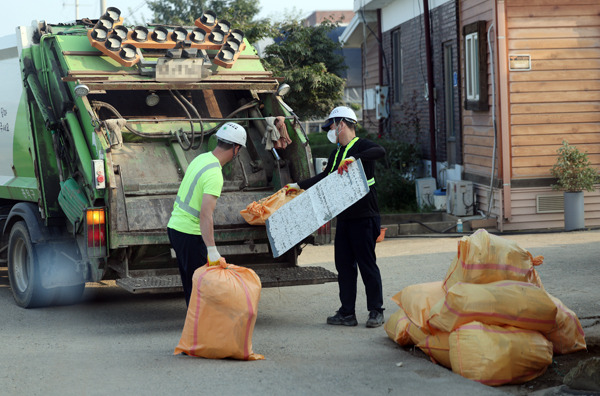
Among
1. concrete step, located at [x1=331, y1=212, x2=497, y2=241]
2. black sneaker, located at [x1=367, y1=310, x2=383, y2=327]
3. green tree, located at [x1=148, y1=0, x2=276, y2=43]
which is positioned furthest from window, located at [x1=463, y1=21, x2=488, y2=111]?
green tree, located at [x1=148, y1=0, x2=276, y2=43]

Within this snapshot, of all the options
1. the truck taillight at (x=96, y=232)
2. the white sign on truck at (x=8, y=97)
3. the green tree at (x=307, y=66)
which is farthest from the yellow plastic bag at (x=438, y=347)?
the green tree at (x=307, y=66)

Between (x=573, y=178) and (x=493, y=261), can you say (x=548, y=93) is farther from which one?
(x=493, y=261)

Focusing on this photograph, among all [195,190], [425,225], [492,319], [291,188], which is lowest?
[425,225]

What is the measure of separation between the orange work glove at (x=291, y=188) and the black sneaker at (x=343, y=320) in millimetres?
1096

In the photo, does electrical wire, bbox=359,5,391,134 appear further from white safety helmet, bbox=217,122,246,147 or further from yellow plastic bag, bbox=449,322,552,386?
yellow plastic bag, bbox=449,322,552,386

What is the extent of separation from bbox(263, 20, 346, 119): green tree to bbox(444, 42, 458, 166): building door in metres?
7.36

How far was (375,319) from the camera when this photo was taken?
709 cm

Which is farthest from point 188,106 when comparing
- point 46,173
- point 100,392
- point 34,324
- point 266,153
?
point 100,392

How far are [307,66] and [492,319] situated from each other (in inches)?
717

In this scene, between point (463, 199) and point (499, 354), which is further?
point (463, 199)

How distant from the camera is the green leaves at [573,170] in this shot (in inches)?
470

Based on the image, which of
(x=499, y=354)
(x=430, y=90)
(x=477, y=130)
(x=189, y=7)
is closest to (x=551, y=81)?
(x=477, y=130)

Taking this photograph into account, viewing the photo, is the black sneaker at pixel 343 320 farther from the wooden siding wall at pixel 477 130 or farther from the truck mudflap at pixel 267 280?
the wooden siding wall at pixel 477 130

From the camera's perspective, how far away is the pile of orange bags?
5.26 metres
